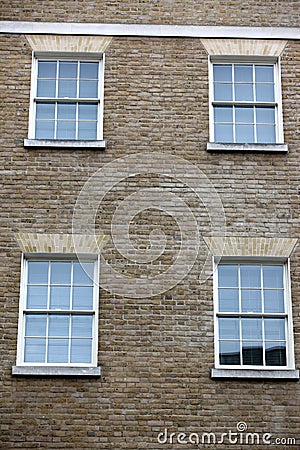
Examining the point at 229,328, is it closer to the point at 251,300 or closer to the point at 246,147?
the point at 251,300

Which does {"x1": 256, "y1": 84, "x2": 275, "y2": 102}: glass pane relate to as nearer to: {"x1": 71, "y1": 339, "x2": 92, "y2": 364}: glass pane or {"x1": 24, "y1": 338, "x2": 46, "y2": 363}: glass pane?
{"x1": 71, "y1": 339, "x2": 92, "y2": 364}: glass pane

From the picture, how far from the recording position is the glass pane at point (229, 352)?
47.4 ft

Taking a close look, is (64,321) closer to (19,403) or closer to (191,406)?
(19,403)

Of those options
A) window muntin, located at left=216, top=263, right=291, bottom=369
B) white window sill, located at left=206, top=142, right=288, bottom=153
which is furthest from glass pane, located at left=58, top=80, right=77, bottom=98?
window muntin, located at left=216, top=263, right=291, bottom=369

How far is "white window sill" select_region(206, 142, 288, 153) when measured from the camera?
50.8ft

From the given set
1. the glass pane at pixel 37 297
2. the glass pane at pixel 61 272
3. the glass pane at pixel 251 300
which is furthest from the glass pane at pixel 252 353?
the glass pane at pixel 37 297

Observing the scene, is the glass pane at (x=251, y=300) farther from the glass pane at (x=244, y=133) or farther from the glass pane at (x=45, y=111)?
the glass pane at (x=45, y=111)

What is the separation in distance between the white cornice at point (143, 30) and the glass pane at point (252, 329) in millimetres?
5430

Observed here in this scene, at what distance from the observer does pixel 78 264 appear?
1491 centimetres

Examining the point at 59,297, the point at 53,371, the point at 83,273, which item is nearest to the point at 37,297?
the point at 59,297

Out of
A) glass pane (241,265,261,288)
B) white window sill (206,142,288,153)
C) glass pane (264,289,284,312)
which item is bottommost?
glass pane (264,289,284,312)

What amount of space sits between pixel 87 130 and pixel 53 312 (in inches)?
138

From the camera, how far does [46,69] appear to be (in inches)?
640

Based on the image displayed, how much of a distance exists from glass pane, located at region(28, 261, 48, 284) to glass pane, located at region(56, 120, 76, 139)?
2475 millimetres
